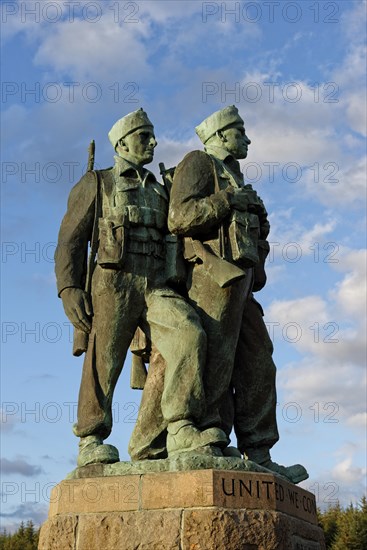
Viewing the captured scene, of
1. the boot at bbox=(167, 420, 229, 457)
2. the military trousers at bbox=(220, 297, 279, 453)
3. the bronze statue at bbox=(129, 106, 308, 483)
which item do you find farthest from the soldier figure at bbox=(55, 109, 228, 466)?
the military trousers at bbox=(220, 297, 279, 453)

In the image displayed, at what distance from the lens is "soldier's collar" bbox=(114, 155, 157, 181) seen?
28.7 ft

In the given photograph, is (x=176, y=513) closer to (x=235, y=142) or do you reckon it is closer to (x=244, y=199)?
(x=244, y=199)

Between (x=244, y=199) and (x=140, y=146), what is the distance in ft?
4.07

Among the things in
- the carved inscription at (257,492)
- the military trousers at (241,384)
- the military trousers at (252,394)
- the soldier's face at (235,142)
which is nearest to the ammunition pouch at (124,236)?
the military trousers at (241,384)

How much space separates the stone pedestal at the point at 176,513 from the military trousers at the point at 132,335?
0.72 meters

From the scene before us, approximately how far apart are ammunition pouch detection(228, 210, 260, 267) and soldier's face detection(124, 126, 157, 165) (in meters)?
1.17

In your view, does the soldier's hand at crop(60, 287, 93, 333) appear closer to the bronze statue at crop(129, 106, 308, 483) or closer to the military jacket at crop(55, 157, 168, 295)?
the military jacket at crop(55, 157, 168, 295)

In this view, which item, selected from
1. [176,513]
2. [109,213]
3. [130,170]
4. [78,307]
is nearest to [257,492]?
[176,513]

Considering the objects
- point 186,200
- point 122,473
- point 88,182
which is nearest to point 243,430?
point 122,473

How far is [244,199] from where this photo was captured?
27.9 ft

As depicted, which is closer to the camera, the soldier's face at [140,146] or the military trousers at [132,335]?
the military trousers at [132,335]

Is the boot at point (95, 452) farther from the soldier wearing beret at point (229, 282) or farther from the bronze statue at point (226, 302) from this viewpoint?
the soldier wearing beret at point (229, 282)

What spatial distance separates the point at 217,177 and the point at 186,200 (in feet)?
1.46

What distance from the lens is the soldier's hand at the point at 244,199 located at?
8422mm
